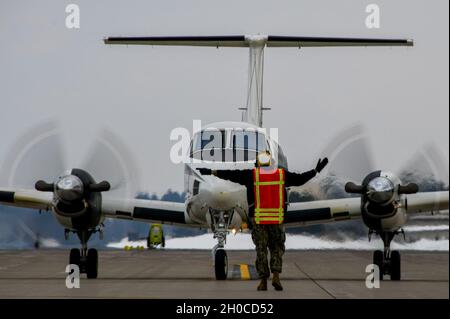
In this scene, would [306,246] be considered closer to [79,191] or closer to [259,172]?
[79,191]

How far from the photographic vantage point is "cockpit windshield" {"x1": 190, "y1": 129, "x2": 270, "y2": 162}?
68.5 feet

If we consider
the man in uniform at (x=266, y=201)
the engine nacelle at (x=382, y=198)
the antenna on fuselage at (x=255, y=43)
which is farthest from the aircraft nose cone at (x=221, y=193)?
the antenna on fuselage at (x=255, y=43)

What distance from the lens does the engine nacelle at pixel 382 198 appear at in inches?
794

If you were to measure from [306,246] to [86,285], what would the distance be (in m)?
16.6

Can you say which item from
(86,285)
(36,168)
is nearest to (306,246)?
(36,168)

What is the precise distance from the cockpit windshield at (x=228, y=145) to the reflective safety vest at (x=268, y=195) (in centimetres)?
427

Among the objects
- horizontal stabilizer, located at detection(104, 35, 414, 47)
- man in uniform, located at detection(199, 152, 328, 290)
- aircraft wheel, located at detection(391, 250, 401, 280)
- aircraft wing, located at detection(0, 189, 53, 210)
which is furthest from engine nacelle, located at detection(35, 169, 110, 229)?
horizontal stabilizer, located at detection(104, 35, 414, 47)

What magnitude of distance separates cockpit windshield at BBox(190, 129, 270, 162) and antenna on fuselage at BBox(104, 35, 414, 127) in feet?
19.2

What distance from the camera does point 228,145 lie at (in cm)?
2103

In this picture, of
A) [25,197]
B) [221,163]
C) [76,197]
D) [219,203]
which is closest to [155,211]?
[25,197]

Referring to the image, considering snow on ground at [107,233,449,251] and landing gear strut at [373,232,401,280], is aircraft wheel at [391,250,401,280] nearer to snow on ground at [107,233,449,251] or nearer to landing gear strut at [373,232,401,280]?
landing gear strut at [373,232,401,280]

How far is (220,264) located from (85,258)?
3.55m

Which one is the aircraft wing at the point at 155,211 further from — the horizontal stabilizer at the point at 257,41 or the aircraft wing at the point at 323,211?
the horizontal stabilizer at the point at 257,41
